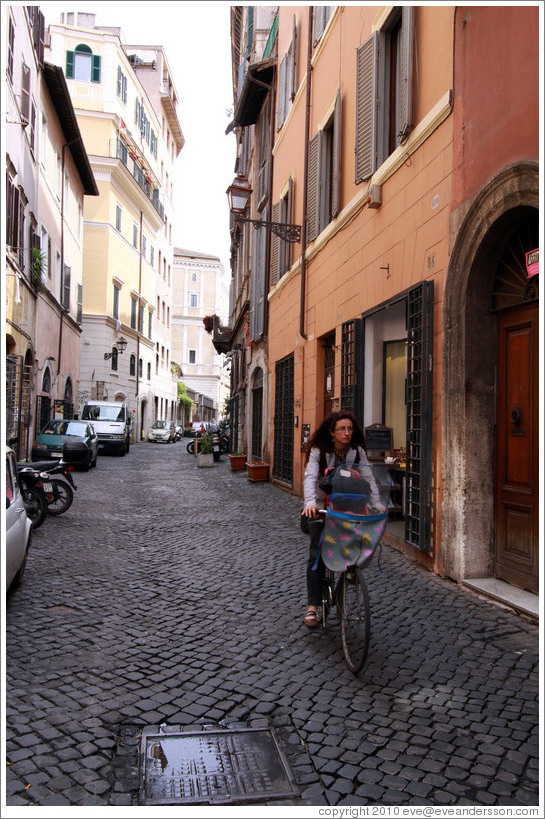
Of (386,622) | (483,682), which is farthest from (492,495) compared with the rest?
(483,682)

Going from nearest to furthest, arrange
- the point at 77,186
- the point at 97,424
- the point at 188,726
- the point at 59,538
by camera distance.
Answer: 1. the point at 188,726
2. the point at 59,538
3. the point at 97,424
4. the point at 77,186

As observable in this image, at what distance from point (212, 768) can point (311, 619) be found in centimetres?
195

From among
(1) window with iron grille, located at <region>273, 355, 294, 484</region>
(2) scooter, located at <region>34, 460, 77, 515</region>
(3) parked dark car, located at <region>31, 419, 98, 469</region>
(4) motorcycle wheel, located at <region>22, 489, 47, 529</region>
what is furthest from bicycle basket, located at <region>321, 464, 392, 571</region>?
(3) parked dark car, located at <region>31, 419, 98, 469</region>

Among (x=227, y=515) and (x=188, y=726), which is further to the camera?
(x=227, y=515)

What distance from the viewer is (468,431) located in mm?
5887

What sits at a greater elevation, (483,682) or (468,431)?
(468,431)

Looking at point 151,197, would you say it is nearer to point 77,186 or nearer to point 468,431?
point 77,186

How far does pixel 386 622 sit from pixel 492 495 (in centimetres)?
170

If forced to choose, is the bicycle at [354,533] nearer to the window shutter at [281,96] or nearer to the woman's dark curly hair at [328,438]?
the woman's dark curly hair at [328,438]

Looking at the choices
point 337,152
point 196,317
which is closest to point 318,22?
point 337,152

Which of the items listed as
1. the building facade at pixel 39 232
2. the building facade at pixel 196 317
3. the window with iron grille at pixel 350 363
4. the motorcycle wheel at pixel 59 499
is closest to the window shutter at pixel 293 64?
the building facade at pixel 39 232

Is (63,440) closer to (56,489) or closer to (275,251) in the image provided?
(275,251)

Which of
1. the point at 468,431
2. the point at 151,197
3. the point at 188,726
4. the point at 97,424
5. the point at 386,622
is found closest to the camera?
the point at 188,726

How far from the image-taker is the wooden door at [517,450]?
530 cm
